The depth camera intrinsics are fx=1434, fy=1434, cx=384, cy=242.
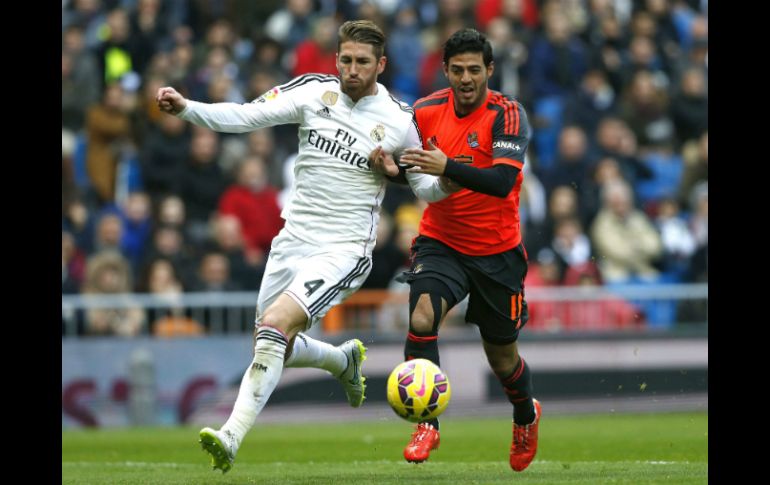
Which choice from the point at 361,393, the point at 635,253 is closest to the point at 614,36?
the point at 635,253

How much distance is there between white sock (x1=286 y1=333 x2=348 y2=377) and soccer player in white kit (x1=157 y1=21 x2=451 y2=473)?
16 centimetres

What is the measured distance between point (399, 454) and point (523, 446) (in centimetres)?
240

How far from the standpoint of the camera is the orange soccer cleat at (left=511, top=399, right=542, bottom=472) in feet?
35.0

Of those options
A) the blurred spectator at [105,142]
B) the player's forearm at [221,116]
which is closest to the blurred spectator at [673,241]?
the blurred spectator at [105,142]

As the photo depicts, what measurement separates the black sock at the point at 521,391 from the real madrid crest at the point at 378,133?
2.08 m

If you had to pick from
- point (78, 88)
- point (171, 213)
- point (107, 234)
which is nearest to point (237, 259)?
point (171, 213)

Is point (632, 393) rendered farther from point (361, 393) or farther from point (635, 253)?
point (361, 393)

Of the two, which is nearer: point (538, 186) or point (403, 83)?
point (538, 186)

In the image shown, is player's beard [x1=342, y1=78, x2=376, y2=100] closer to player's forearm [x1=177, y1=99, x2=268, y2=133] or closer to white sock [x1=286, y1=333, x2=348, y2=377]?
player's forearm [x1=177, y1=99, x2=268, y2=133]

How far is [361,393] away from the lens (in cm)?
1110

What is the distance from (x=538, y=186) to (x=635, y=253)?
1.62 meters

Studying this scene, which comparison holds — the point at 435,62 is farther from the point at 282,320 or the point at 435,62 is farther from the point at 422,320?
the point at 282,320

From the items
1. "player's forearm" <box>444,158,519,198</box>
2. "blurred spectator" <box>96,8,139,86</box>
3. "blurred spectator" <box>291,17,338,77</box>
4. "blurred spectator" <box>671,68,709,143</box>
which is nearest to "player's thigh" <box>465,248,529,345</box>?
"player's forearm" <box>444,158,519,198</box>

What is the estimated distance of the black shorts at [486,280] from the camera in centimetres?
1034
